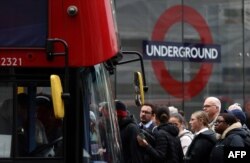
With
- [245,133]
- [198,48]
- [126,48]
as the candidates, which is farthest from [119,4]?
[245,133]

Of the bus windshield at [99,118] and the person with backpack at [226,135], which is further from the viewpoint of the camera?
the person with backpack at [226,135]

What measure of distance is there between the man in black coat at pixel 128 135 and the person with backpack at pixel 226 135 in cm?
140

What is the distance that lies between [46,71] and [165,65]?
1323 cm

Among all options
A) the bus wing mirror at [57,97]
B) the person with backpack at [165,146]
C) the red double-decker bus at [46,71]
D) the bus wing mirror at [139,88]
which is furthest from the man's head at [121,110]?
the bus wing mirror at [57,97]

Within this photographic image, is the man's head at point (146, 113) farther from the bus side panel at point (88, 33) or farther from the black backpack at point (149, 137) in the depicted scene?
the bus side panel at point (88, 33)

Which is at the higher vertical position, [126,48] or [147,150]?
[126,48]

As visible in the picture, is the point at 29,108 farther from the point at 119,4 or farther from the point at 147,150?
the point at 119,4

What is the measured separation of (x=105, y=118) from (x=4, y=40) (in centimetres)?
114

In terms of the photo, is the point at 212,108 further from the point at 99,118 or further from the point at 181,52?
the point at 181,52

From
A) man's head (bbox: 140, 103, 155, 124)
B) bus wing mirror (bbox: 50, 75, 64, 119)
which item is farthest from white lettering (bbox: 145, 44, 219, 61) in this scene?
bus wing mirror (bbox: 50, 75, 64, 119)

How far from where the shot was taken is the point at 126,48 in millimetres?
18922

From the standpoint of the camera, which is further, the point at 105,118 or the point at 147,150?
the point at 147,150

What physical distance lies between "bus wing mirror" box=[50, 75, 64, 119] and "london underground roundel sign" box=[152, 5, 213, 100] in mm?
13377

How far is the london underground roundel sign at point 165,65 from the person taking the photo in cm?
1955
